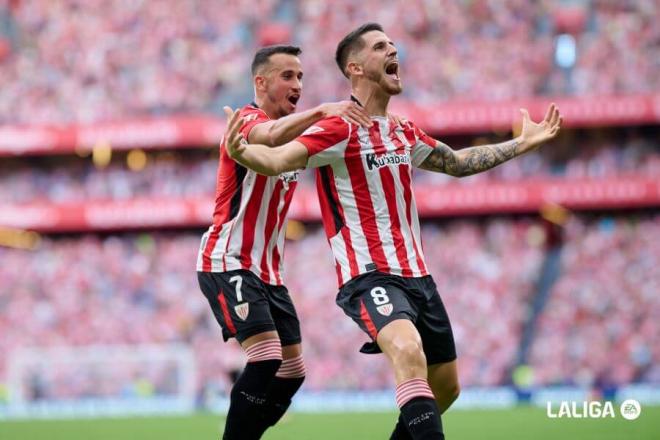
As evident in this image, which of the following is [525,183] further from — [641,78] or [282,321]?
[282,321]

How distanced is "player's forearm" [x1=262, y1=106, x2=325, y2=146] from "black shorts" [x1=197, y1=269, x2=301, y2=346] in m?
1.09

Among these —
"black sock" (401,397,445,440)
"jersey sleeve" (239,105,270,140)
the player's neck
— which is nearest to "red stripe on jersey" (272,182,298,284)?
"jersey sleeve" (239,105,270,140)

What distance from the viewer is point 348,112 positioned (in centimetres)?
577

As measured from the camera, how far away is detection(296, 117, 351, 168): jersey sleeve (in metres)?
5.64

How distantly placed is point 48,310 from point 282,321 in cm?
1685

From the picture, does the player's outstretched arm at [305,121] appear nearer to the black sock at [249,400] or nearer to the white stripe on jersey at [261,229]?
the white stripe on jersey at [261,229]

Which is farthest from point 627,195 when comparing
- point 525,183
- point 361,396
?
point 361,396

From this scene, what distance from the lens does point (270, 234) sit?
6738mm

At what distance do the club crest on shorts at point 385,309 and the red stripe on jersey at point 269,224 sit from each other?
142 centimetres

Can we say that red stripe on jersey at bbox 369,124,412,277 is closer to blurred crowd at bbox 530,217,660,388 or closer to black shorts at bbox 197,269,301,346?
black shorts at bbox 197,269,301,346

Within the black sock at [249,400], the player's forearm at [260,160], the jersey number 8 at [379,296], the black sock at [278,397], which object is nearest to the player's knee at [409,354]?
the jersey number 8 at [379,296]

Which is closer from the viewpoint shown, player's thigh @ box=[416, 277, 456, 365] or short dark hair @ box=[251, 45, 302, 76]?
player's thigh @ box=[416, 277, 456, 365]

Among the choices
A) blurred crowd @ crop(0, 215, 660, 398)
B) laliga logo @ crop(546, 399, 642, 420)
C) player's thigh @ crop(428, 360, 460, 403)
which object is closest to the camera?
player's thigh @ crop(428, 360, 460, 403)

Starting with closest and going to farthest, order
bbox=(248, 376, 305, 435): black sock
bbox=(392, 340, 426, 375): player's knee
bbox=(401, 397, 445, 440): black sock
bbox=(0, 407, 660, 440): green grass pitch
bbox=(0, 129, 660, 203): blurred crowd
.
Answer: bbox=(401, 397, 445, 440): black sock, bbox=(392, 340, 426, 375): player's knee, bbox=(248, 376, 305, 435): black sock, bbox=(0, 407, 660, 440): green grass pitch, bbox=(0, 129, 660, 203): blurred crowd
